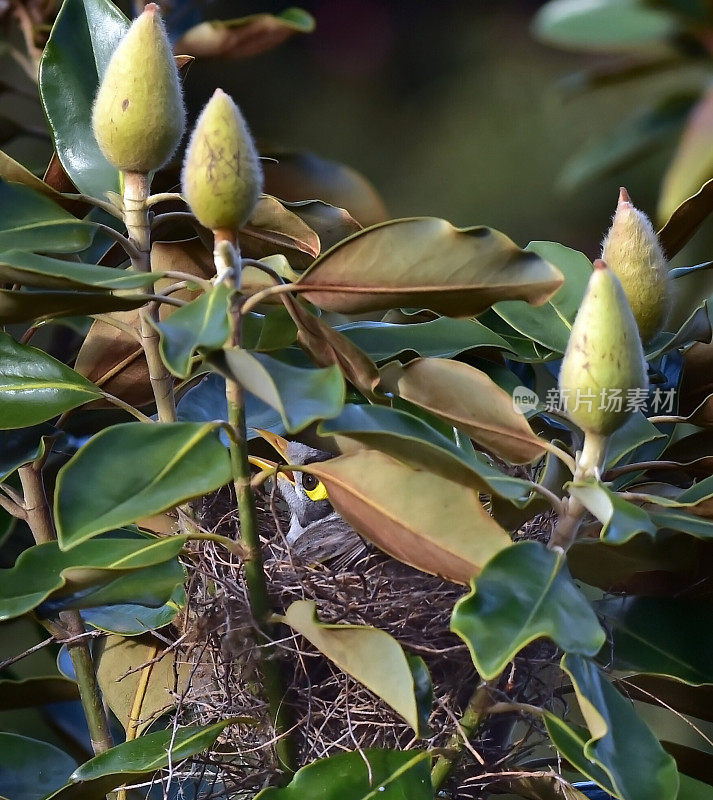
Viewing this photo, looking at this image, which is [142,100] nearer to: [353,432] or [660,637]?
[353,432]

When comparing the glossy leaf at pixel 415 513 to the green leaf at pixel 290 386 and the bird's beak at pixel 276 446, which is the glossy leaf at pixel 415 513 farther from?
the bird's beak at pixel 276 446

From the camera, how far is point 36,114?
225 centimetres

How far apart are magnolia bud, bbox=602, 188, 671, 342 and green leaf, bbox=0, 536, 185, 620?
330mm

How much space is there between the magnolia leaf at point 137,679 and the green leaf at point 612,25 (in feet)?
2.99

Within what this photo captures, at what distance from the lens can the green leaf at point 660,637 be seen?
2.04 ft

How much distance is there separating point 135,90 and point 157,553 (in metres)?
0.26

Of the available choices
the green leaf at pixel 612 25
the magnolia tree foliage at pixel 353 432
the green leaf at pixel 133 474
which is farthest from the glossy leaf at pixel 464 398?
the green leaf at pixel 612 25

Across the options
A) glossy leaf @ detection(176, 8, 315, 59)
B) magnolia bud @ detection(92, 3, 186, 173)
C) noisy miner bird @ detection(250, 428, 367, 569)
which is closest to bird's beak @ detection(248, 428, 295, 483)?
noisy miner bird @ detection(250, 428, 367, 569)

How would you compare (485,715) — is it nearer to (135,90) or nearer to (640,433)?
(640,433)

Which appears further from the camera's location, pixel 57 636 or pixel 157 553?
pixel 57 636

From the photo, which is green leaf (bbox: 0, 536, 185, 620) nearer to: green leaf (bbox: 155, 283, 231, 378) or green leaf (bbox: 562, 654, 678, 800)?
green leaf (bbox: 155, 283, 231, 378)

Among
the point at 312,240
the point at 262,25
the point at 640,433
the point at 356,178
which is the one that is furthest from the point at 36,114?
the point at 640,433

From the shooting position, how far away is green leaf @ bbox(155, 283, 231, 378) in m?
0.47

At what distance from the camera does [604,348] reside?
0.51 meters
